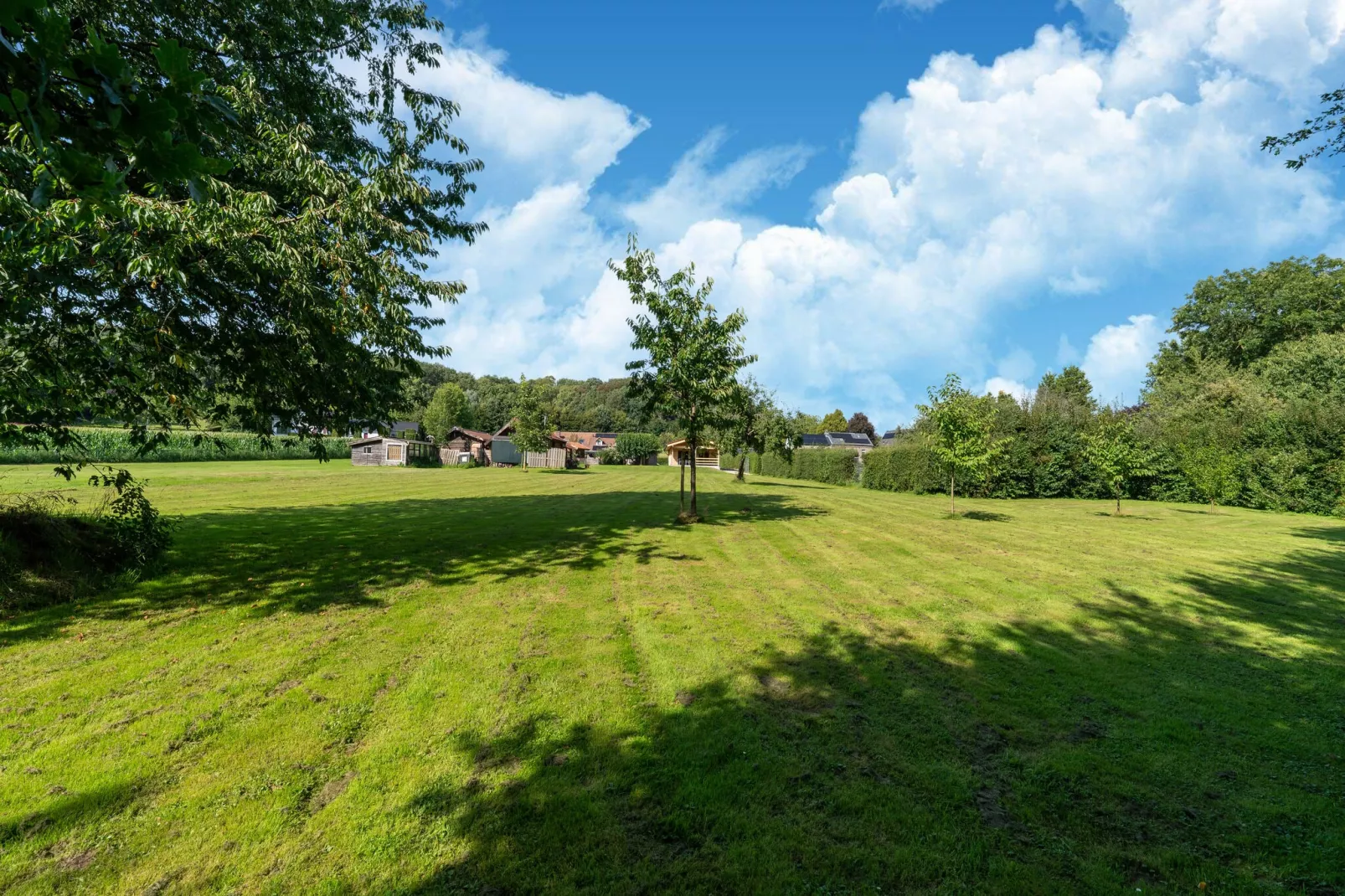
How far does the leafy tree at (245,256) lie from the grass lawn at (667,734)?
3007mm

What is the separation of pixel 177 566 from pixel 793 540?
40.6ft

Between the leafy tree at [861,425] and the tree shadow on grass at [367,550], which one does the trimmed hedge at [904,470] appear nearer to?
the tree shadow on grass at [367,550]

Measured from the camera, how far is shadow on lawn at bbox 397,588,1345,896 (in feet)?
9.93

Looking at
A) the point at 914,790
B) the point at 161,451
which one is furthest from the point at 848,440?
the point at 914,790

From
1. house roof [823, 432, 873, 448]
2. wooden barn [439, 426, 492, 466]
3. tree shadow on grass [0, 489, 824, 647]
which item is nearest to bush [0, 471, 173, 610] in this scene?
tree shadow on grass [0, 489, 824, 647]

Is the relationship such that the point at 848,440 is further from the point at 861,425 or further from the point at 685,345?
the point at 685,345

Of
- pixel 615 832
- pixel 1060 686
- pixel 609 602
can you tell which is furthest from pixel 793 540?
pixel 615 832

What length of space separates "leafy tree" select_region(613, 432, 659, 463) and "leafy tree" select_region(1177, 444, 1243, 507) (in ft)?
193

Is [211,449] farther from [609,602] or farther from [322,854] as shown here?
[322,854]

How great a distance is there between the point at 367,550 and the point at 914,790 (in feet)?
36.1

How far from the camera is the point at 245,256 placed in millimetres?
6914

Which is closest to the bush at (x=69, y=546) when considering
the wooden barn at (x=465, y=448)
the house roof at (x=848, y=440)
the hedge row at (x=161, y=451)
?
the hedge row at (x=161, y=451)

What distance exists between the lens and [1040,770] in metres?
4.03

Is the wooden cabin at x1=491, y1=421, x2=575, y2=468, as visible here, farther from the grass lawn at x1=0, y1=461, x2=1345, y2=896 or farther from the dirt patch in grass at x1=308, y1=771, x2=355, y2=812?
the dirt patch in grass at x1=308, y1=771, x2=355, y2=812
